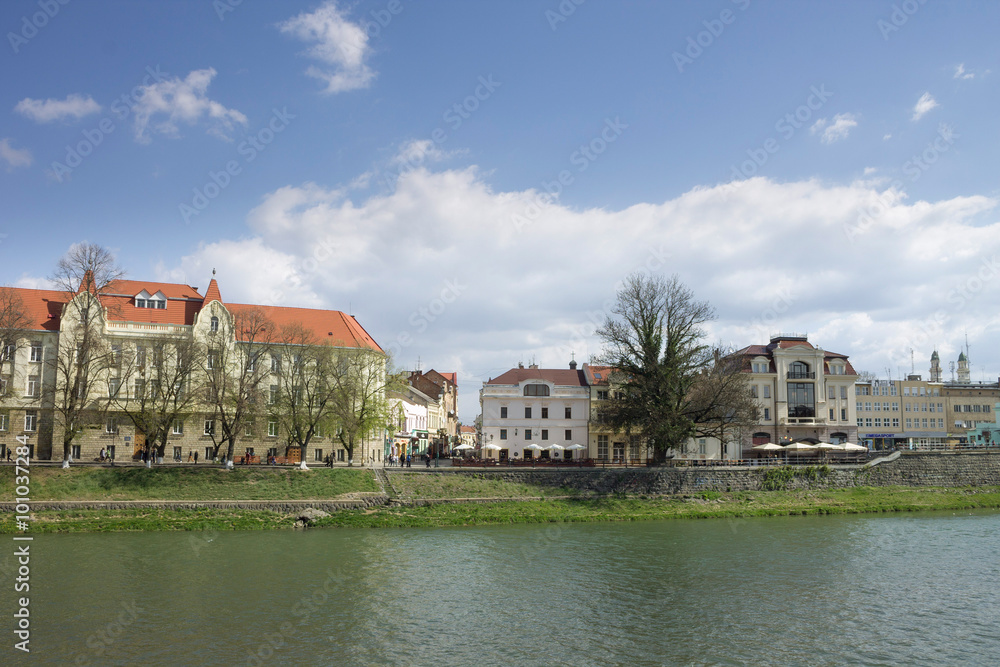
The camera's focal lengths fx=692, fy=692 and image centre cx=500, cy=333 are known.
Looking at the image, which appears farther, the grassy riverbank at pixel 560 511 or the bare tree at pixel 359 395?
the bare tree at pixel 359 395

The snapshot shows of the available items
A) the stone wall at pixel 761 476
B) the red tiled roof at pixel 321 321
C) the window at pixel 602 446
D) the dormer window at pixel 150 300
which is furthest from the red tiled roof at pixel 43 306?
the window at pixel 602 446

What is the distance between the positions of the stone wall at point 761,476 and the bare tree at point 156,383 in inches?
843

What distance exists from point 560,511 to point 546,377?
25863 mm

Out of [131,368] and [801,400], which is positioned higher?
[131,368]

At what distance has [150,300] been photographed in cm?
6069

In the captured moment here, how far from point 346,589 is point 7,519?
26.0 m

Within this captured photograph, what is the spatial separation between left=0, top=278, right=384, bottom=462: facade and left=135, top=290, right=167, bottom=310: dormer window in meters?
0.08

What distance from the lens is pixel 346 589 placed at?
25.4 m

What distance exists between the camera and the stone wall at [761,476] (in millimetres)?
51219

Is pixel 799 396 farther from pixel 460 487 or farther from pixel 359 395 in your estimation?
A: pixel 359 395

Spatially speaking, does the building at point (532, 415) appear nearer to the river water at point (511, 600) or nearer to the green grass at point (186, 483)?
the green grass at point (186, 483)

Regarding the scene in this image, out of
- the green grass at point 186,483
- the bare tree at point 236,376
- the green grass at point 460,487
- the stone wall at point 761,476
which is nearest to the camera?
the green grass at point 186,483

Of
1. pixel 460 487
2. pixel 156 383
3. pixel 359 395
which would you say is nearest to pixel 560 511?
pixel 460 487

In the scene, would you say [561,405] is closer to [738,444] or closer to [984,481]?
[738,444]
